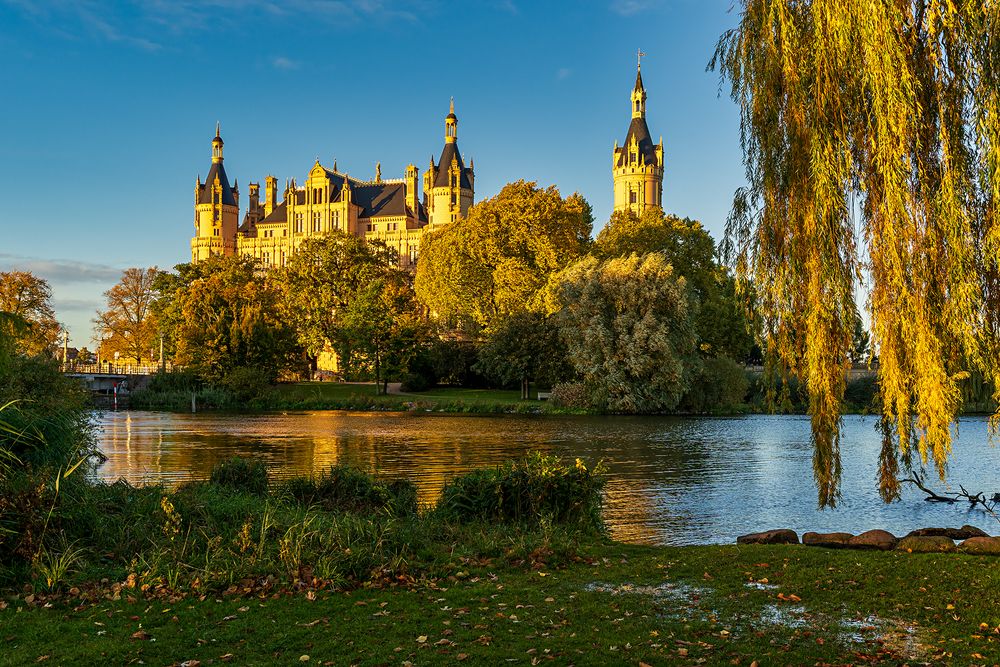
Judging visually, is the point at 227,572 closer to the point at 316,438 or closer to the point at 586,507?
the point at 586,507

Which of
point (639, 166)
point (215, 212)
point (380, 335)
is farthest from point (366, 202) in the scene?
point (380, 335)

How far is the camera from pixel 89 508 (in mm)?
10031

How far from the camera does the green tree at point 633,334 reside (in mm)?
42344

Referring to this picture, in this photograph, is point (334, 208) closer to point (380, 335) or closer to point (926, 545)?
point (380, 335)

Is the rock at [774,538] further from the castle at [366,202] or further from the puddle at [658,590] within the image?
the castle at [366,202]

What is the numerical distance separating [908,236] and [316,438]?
24.3m

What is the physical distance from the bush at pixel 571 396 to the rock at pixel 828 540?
3287cm

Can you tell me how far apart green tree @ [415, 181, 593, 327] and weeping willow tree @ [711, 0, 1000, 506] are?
40.5 metres

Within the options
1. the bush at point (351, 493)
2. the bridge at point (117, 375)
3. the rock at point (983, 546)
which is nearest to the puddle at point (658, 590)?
the rock at point (983, 546)

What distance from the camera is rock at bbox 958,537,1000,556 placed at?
9.88 meters

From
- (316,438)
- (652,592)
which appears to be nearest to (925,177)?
(652,592)

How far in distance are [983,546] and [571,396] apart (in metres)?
34.8

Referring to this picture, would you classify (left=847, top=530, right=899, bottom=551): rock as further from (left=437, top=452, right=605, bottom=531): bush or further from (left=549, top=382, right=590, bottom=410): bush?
(left=549, top=382, right=590, bottom=410): bush

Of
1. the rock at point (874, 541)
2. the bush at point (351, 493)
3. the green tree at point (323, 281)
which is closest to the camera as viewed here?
the rock at point (874, 541)
